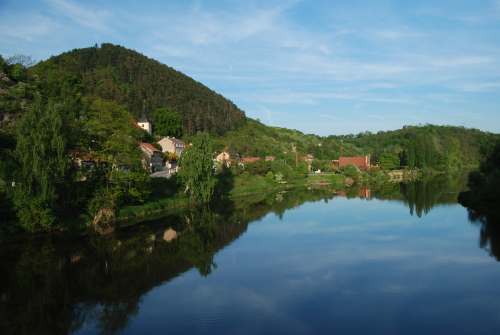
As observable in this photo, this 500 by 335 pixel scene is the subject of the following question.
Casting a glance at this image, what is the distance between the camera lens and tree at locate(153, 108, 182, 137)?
303ft

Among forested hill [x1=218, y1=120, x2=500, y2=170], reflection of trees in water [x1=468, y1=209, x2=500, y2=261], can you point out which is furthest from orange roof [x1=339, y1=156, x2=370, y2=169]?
reflection of trees in water [x1=468, y1=209, x2=500, y2=261]

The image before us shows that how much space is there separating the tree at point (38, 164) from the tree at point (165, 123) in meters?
62.2

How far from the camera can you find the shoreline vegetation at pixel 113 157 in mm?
29406

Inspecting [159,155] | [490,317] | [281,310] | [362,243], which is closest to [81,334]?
[281,310]

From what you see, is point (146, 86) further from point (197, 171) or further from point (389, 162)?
point (197, 171)

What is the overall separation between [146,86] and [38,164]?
87590 mm

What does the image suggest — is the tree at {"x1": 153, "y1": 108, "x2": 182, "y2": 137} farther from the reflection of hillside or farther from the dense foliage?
the reflection of hillside

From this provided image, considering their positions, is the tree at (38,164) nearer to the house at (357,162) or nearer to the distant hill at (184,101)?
the distant hill at (184,101)

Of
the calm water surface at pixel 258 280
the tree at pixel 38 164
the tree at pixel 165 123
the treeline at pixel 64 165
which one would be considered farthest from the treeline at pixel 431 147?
the tree at pixel 165 123

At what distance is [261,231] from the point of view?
Answer: 36.2m

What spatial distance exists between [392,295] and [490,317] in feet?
12.5

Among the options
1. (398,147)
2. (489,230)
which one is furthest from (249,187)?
(398,147)

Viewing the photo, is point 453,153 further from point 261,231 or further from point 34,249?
point 34,249

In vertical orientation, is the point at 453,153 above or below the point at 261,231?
above
